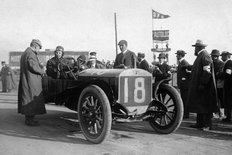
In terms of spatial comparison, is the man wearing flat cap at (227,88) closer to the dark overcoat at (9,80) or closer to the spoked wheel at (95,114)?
the spoked wheel at (95,114)

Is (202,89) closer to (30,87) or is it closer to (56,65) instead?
(56,65)

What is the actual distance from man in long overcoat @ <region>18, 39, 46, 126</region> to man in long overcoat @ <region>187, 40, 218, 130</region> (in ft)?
10.4

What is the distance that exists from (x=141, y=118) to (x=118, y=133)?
27.6 inches

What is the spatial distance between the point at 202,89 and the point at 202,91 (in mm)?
75

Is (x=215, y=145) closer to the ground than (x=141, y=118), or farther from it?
closer to the ground

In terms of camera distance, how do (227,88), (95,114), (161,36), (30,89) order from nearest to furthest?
(95,114) < (30,89) < (227,88) < (161,36)

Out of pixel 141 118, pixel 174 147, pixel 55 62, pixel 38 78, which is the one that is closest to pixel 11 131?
pixel 38 78

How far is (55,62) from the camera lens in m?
6.51

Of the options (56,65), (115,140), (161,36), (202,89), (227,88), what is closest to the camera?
(115,140)

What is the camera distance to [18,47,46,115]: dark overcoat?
601 cm

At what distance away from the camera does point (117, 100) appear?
482cm

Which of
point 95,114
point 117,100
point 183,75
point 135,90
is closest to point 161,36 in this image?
point 183,75

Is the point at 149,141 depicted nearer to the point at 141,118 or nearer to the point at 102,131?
the point at 141,118

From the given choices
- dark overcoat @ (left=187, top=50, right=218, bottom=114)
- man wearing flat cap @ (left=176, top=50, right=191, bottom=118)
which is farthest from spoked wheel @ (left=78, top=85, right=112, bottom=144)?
man wearing flat cap @ (left=176, top=50, right=191, bottom=118)
